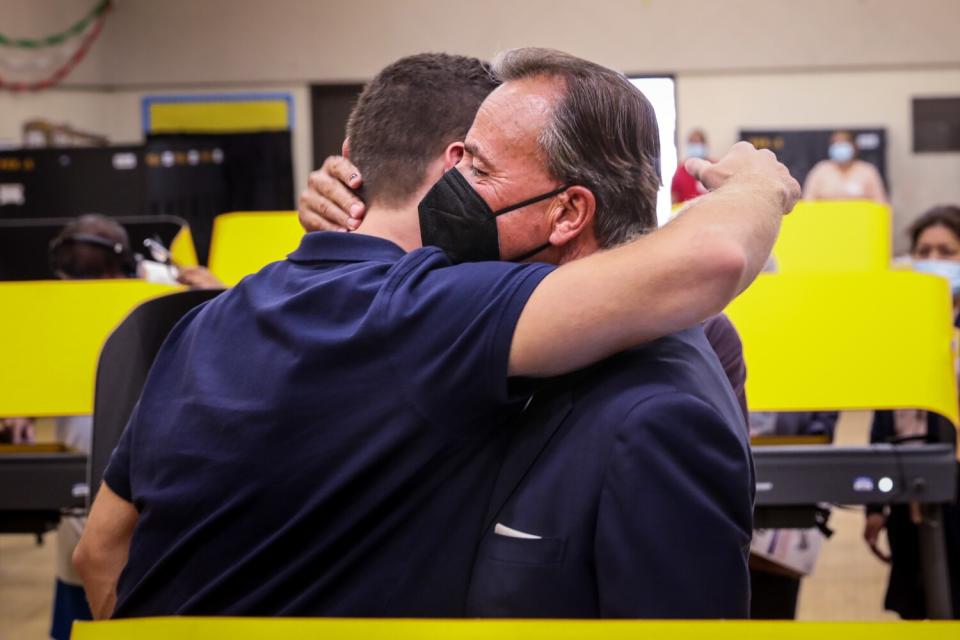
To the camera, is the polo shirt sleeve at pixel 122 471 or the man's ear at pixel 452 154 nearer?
the polo shirt sleeve at pixel 122 471

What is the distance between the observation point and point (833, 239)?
4.61 m

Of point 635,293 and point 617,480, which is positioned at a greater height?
point 635,293

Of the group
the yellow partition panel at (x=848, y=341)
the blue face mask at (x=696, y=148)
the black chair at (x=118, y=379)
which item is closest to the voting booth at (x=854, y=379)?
the yellow partition panel at (x=848, y=341)

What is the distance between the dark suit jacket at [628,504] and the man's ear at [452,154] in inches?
17.8

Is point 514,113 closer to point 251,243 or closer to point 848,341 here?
point 848,341

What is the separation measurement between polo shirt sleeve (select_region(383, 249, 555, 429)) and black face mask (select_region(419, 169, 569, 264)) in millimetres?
197

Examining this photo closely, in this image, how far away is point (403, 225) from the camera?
1557mm

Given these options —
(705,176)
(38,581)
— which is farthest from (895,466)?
(38,581)

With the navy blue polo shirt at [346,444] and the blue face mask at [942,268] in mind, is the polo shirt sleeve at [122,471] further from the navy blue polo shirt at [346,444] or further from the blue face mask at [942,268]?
the blue face mask at [942,268]

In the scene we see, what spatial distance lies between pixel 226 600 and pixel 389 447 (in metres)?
0.27

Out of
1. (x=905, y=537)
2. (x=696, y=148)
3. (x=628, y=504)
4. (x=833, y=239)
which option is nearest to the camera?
(x=628, y=504)

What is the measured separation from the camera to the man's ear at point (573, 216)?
53.8 inches

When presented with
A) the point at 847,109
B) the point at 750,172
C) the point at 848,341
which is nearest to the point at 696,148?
the point at 847,109

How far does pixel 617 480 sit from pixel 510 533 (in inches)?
5.3
